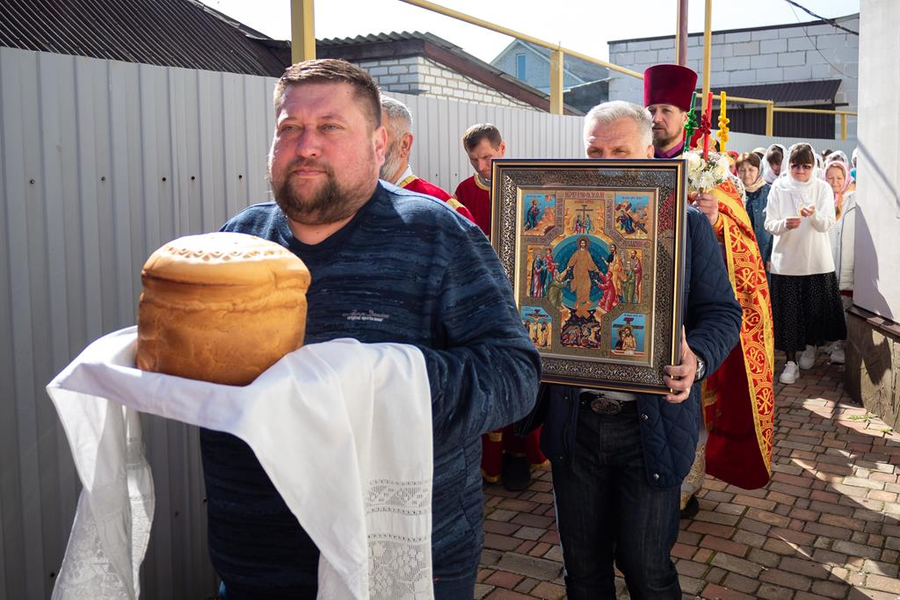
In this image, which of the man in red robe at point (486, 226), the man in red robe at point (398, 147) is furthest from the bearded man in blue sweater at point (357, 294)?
the man in red robe at point (486, 226)

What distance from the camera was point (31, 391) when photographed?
3074 millimetres

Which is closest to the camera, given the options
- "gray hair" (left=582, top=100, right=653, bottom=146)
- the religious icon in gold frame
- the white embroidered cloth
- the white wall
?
the white embroidered cloth

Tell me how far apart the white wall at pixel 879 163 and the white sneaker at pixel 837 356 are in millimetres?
1324

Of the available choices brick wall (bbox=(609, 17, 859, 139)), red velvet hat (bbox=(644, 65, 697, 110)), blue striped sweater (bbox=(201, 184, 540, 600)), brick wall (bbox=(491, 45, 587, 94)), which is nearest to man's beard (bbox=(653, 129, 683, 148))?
red velvet hat (bbox=(644, 65, 697, 110))

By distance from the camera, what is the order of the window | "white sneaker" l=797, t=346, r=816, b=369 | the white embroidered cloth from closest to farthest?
the white embroidered cloth
"white sneaker" l=797, t=346, r=816, b=369
the window

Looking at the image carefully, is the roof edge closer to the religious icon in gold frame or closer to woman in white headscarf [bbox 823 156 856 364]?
woman in white headscarf [bbox 823 156 856 364]

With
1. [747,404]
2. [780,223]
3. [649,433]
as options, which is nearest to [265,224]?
[649,433]

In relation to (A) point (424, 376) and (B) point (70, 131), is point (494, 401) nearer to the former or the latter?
(A) point (424, 376)

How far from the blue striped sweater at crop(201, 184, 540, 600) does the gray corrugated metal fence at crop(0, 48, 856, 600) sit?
148 cm

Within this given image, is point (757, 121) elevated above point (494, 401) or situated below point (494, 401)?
above

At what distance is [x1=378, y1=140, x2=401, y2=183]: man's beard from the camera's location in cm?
429

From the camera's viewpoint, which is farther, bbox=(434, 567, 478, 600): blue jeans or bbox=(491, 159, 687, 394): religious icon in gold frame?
bbox=(491, 159, 687, 394): religious icon in gold frame

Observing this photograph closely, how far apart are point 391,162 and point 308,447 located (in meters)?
3.03

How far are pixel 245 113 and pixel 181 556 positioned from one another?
1.91 metres
